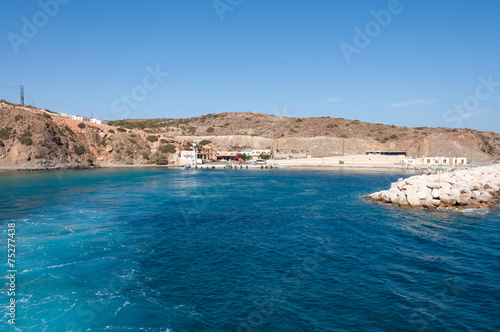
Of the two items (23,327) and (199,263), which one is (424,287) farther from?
(23,327)

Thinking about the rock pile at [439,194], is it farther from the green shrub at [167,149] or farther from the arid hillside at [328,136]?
the green shrub at [167,149]

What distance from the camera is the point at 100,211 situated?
28578 millimetres

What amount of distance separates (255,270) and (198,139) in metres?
122

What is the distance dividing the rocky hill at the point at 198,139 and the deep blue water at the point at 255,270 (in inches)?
2482

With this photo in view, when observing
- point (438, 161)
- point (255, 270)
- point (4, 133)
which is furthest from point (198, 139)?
point (255, 270)

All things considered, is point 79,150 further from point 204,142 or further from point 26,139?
point 204,142

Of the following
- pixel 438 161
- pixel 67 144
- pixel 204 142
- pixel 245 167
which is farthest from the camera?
pixel 204 142

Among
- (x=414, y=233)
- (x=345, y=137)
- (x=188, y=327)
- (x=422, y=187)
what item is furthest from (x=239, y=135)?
(x=188, y=327)

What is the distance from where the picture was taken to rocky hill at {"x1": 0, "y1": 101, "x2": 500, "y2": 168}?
79.1m

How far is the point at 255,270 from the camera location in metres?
14.9

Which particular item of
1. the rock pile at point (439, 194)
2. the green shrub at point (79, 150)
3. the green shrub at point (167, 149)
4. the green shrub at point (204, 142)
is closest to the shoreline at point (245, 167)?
the green shrub at point (79, 150)

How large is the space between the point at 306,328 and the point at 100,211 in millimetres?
24464

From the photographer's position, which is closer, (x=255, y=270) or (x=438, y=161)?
(x=255, y=270)

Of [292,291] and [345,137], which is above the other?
[345,137]
